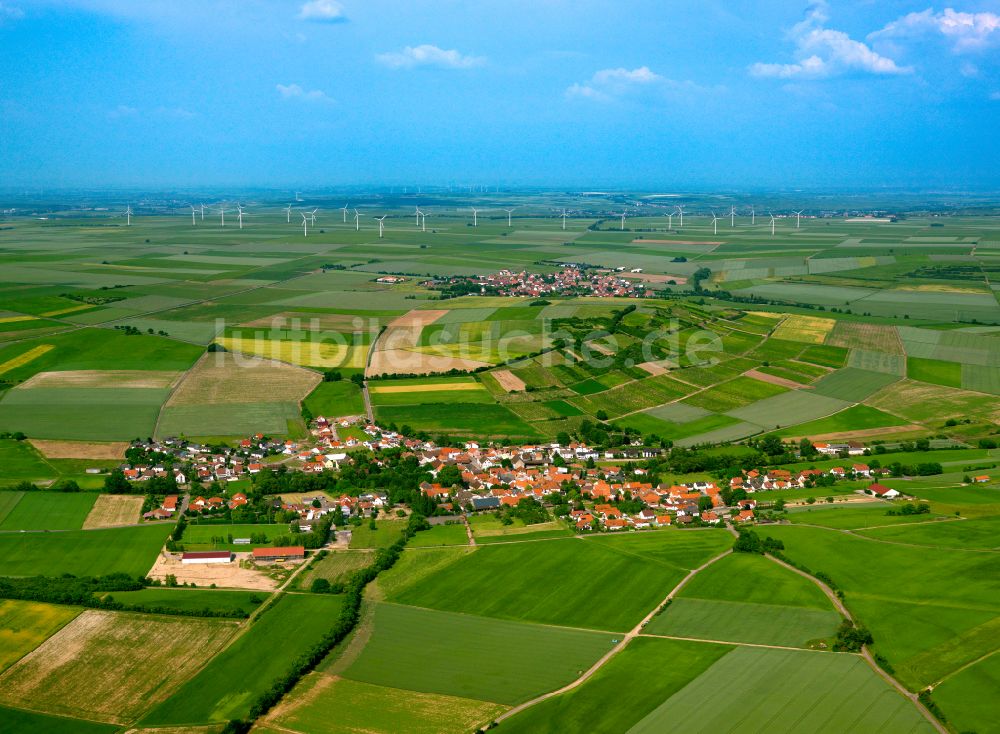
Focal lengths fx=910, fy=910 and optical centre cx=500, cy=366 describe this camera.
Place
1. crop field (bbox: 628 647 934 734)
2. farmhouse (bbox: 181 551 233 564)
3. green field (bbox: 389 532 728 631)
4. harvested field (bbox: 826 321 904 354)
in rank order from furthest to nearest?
1. harvested field (bbox: 826 321 904 354)
2. farmhouse (bbox: 181 551 233 564)
3. green field (bbox: 389 532 728 631)
4. crop field (bbox: 628 647 934 734)

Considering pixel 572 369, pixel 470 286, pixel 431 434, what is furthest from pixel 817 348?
pixel 470 286

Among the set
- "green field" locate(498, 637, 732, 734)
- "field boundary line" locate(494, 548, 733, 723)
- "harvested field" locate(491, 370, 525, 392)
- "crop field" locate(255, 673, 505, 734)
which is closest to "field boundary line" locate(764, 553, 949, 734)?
"field boundary line" locate(494, 548, 733, 723)

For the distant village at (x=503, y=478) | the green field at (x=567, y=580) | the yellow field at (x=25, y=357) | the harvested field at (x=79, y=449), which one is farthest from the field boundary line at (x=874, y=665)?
the yellow field at (x=25, y=357)

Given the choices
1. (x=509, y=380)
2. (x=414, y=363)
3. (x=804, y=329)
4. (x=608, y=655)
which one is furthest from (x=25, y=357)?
(x=804, y=329)

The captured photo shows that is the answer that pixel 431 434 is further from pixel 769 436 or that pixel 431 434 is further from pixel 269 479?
pixel 769 436

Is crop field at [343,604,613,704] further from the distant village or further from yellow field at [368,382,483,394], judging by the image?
yellow field at [368,382,483,394]

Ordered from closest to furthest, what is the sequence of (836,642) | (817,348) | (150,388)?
(836,642) → (150,388) → (817,348)
